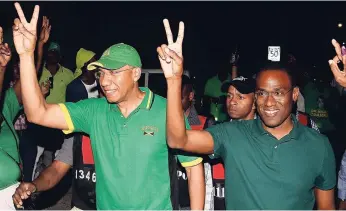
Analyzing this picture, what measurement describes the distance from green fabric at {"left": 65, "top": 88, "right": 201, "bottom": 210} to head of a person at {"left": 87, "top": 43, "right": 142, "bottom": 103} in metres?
0.16

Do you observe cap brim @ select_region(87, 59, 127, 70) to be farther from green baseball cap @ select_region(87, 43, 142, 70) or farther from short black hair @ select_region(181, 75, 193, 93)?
short black hair @ select_region(181, 75, 193, 93)

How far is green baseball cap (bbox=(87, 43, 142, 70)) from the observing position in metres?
4.11

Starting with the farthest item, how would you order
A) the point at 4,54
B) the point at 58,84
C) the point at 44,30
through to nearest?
the point at 58,84 → the point at 44,30 → the point at 4,54

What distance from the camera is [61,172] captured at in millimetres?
4637

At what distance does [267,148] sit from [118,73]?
1393 millimetres

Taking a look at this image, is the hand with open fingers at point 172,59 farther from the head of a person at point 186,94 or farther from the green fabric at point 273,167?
the head of a person at point 186,94

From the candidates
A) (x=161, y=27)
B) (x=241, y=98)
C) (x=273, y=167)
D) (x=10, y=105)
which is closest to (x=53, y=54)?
(x=10, y=105)

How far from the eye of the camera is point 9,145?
15.7 feet

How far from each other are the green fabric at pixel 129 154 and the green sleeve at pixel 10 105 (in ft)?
3.47

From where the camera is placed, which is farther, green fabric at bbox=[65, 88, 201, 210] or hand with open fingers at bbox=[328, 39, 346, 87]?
green fabric at bbox=[65, 88, 201, 210]

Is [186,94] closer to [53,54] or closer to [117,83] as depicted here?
[117,83]

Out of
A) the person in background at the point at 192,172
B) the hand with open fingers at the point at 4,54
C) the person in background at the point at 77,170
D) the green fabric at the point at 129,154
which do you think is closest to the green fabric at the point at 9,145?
the person in background at the point at 77,170

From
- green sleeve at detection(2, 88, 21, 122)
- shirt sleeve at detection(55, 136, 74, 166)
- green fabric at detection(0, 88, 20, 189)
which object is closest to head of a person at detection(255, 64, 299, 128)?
shirt sleeve at detection(55, 136, 74, 166)

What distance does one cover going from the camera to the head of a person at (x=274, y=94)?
3689 mm
